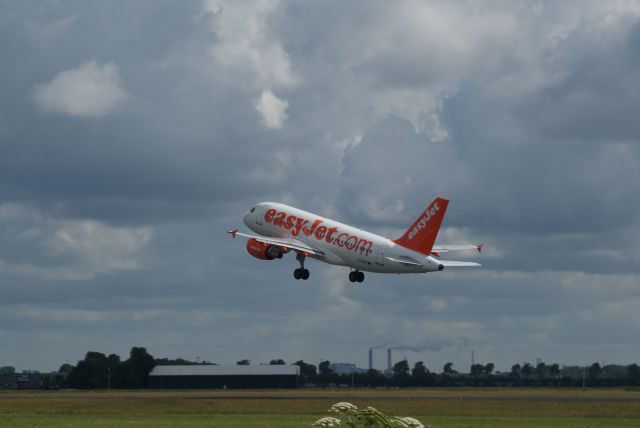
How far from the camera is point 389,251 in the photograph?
116 metres

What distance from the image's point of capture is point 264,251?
126 meters

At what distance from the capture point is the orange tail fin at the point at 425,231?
116 metres

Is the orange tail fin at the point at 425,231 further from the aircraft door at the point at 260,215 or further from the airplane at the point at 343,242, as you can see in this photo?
the aircraft door at the point at 260,215

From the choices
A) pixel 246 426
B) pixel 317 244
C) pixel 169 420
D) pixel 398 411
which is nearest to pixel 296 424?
pixel 246 426

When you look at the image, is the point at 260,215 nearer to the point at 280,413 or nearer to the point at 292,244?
the point at 292,244

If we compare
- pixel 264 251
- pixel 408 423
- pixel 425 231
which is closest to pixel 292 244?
pixel 264 251

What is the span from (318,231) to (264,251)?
609 cm

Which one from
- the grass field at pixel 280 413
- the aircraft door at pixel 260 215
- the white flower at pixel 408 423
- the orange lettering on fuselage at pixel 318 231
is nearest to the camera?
the white flower at pixel 408 423

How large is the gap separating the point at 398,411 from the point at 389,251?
1502 cm

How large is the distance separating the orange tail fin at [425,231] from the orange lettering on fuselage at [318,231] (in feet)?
12.5

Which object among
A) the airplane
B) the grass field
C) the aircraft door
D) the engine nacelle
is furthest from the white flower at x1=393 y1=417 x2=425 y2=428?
the aircraft door

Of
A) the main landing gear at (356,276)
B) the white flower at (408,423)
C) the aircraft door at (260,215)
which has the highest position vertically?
the aircraft door at (260,215)

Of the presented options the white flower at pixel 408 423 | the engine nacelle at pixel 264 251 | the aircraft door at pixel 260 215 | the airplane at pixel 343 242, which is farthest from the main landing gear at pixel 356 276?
the white flower at pixel 408 423

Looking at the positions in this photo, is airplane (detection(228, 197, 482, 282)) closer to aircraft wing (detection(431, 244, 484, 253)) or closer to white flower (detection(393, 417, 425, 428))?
aircraft wing (detection(431, 244, 484, 253))
